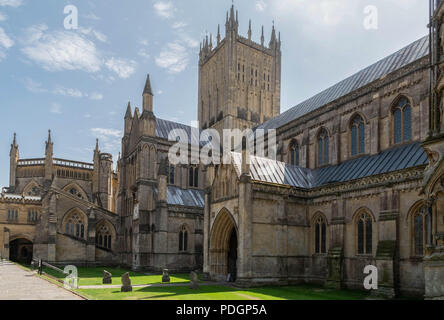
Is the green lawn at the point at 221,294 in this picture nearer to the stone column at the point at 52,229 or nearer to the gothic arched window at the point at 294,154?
the gothic arched window at the point at 294,154

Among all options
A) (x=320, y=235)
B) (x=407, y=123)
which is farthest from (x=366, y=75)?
(x=320, y=235)

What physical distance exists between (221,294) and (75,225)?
3376 cm

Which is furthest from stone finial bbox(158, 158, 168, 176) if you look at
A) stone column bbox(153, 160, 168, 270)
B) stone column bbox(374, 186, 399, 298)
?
stone column bbox(374, 186, 399, 298)

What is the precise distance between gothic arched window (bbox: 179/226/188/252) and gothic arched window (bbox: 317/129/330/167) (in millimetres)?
15930

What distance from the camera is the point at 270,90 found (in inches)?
2494

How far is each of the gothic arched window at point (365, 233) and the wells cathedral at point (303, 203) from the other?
0.06 meters

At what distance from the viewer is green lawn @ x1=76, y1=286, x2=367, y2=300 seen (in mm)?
20594

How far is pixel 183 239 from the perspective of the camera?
41156mm

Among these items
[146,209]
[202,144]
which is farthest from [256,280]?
[202,144]

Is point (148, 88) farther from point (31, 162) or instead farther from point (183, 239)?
point (31, 162)

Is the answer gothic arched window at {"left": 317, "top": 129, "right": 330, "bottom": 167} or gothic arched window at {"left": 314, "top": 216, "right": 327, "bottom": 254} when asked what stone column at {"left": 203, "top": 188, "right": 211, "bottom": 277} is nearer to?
gothic arched window at {"left": 314, "top": 216, "right": 327, "bottom": 254}

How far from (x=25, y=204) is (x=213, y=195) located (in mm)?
34978

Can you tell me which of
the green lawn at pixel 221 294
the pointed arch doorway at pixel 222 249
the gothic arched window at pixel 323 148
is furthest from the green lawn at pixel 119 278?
the gothic arched window at pixel 323 148
